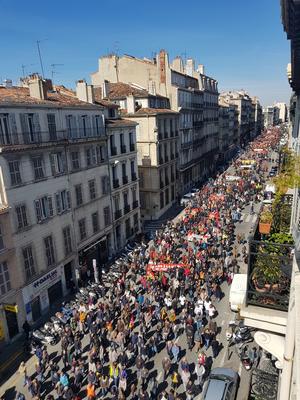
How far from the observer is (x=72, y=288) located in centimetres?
A: 2808

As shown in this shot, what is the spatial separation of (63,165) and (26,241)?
7.01 meters

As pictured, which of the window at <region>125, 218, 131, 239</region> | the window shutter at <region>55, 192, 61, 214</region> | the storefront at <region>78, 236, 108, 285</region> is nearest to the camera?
the window shutter at <region>55, 192, 61, 214</region>

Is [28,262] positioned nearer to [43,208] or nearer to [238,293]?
[43,208]

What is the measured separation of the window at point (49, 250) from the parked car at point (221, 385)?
1466 cm

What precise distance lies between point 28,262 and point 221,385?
14765mm

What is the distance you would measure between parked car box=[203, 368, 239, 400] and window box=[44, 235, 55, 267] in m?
14.7

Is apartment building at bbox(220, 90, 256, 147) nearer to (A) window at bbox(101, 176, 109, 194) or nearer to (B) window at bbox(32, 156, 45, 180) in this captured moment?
(A) window at bbox(101, 176, 109, 194)

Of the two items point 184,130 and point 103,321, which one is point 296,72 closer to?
point 103,321

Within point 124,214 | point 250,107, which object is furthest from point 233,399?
point 250,107

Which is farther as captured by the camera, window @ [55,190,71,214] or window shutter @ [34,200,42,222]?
window @ [55,190,71,214]

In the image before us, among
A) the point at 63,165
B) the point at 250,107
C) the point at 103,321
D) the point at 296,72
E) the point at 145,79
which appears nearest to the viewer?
the point at 296,72

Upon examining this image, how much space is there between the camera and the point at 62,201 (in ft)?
88.8

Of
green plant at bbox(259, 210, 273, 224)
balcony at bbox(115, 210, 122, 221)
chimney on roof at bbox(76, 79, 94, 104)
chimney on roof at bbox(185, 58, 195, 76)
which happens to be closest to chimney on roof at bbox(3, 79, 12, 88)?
chimney on roof at bbox(76, 79, 94, 104)

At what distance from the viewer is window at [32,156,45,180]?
950 inches
